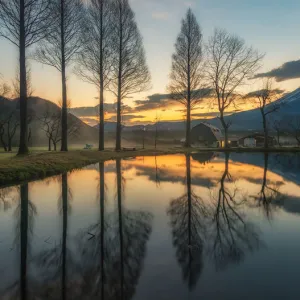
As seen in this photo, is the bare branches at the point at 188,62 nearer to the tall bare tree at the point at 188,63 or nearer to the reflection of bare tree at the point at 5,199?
the tall bare tree at the point at 188,63

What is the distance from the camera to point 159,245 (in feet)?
16.0

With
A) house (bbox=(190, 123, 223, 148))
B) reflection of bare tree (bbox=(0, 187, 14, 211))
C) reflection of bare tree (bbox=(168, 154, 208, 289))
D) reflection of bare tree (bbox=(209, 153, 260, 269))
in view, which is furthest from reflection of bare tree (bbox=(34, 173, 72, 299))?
house (bbox=(190, 123, 223, 148))

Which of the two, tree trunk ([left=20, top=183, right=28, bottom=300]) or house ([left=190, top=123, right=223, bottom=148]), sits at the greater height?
house ([left=190, top=123, right=223, bottom=148])

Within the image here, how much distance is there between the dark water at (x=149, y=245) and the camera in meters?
3.52

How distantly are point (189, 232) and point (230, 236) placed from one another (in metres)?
0.73

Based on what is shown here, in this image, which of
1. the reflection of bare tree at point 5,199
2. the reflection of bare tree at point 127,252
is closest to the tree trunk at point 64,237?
the reflection of bare tree at point 127,252

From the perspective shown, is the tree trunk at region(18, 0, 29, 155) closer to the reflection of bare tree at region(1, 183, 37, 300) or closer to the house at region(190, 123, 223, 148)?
the reflection of bare tree at region(1, 183, 37, 300)

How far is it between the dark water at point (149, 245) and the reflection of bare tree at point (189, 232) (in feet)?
0.05

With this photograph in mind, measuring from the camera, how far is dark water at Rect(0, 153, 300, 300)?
139 inches

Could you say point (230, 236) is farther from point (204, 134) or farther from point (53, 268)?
point (204, 134)

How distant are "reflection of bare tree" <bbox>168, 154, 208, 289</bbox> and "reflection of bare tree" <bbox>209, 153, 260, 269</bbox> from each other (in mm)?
244

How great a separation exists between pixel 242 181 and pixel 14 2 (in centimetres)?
1795

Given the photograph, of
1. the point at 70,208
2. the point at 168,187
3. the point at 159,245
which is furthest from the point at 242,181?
the point at 159,245

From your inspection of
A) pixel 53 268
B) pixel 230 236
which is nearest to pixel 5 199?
pixel 53 268
